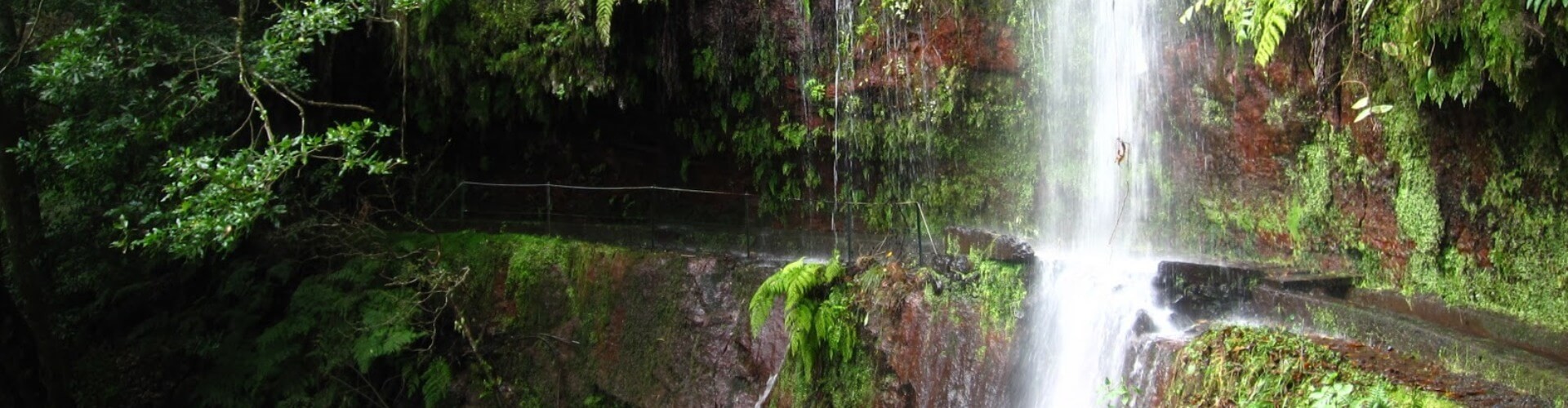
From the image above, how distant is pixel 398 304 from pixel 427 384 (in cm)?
86

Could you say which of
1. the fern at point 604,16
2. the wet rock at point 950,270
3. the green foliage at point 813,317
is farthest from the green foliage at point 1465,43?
the fern at point 604,16

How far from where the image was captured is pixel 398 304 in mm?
9828

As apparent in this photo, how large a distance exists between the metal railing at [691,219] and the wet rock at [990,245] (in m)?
0.33

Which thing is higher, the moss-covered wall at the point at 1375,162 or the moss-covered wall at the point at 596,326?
the moss-covered wall at the point at 1375,162

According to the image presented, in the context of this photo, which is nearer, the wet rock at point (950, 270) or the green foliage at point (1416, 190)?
the green foliage at point (1416, 190)

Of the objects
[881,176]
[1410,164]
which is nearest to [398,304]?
[881,176]

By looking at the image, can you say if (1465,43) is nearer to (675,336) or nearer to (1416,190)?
(1416,190)

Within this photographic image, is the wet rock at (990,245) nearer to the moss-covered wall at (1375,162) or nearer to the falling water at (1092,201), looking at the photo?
the falling water at (1092,201)

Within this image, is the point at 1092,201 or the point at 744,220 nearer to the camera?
the point at 1092,201

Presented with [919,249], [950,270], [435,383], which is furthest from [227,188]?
[950,270]

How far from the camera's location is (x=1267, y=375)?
5145mm

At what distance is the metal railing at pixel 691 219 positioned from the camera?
A: 1021 centimetres

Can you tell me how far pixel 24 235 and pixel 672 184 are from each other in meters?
6.57

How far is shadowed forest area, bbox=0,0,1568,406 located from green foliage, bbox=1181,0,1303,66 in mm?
30
